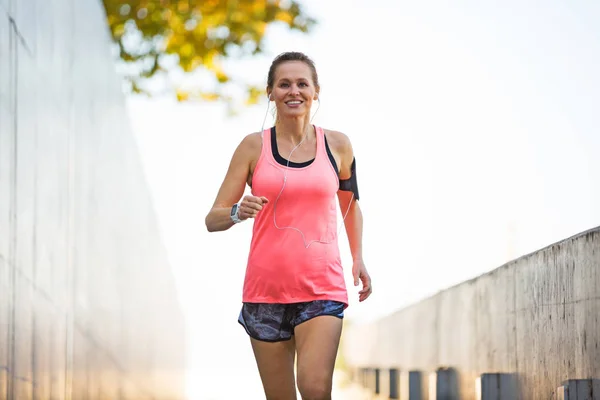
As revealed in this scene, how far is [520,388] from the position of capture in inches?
243

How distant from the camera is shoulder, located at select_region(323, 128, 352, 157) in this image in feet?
18.2

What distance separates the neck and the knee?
1.06 meters

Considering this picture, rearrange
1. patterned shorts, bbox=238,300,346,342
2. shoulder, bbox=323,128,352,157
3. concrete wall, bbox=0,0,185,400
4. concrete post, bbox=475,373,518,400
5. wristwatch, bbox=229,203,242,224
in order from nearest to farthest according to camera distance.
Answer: concrete wall, bbox=0,0,185,400 < wristwatch, bbox=229,203,242,224 < patterned shorts, bbox=238,300,346,342 < shoulder, bbox=323,128,352,157 < concrete post, bbox=475,373,518,400

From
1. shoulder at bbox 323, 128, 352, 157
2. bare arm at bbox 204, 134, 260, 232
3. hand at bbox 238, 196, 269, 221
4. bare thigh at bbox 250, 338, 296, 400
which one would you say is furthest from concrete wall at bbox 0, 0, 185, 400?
shoulder at bbox 323, 128, 352, 157

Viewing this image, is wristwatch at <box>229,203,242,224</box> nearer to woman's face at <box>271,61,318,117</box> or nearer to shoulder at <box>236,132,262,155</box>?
shoulder at <box>236,132,262,155</box>

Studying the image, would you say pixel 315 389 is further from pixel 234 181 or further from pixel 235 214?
pixel 234 181

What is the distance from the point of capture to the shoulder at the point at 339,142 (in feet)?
18.2

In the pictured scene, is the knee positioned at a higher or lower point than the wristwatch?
lower

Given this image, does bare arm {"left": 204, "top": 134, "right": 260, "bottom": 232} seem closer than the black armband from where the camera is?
Yes

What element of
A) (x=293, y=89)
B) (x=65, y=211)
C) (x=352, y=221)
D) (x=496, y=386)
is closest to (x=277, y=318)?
(x=352, y=221)

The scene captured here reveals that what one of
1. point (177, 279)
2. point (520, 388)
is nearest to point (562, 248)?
point (520, 388)

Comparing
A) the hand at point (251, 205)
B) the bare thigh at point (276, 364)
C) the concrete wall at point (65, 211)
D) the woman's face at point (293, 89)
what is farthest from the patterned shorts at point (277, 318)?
the concrete wall at point (65, 211)

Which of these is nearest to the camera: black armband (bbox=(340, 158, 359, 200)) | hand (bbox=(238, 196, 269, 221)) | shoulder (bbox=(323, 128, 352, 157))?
hand (bbox=(238, 196, 269, 221))

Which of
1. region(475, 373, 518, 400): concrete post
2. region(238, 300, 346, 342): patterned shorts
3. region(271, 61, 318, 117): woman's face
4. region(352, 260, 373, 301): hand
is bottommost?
region(475, 373, 518, 400): concrete post
